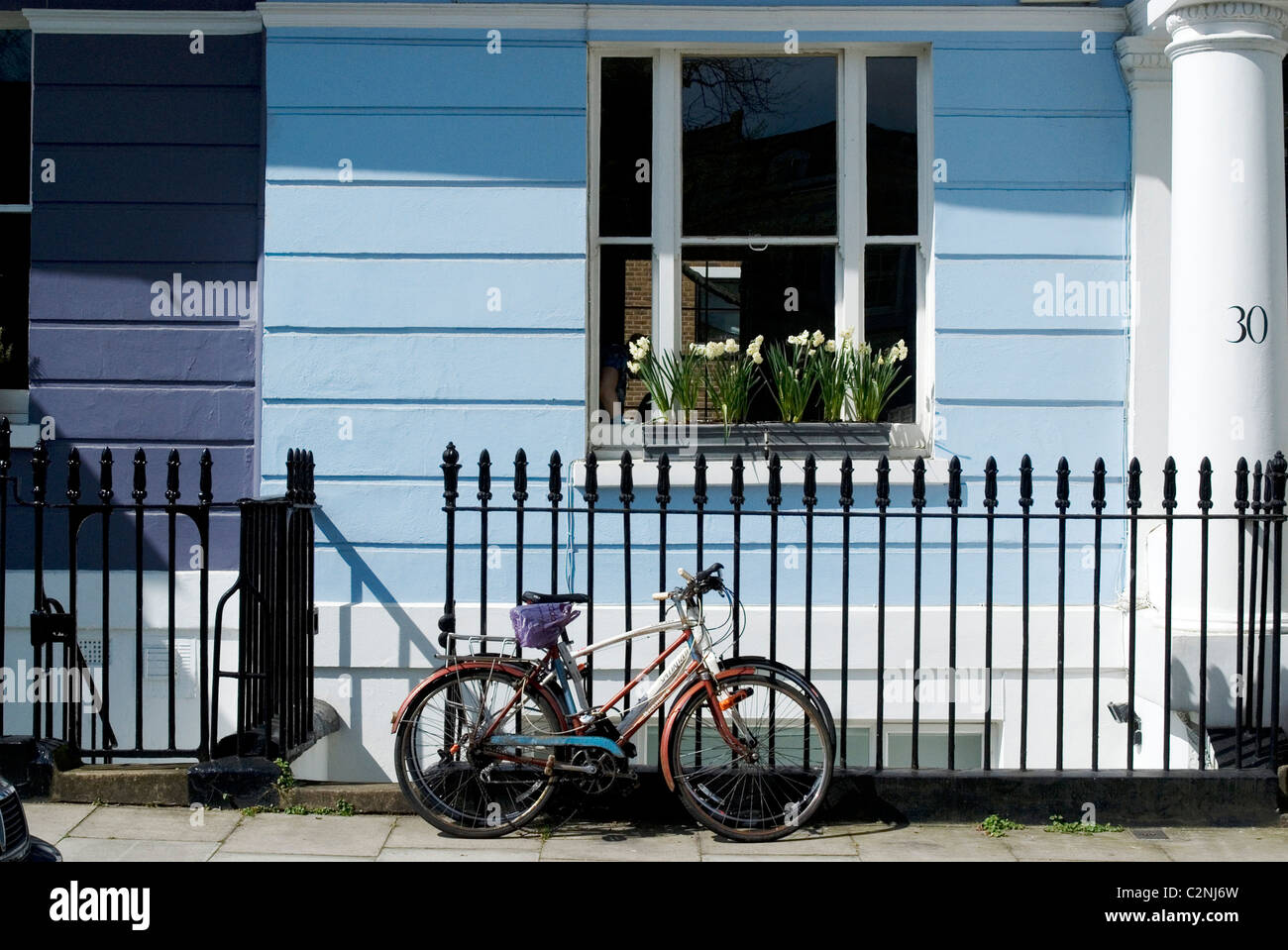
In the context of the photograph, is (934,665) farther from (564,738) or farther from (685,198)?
(685,198)

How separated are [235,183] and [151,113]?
573 mm

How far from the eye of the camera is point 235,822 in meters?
5.60

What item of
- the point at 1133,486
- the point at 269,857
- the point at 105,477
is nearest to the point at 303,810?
the point at 269,857

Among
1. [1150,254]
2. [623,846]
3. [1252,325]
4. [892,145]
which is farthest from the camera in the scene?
[892,145]

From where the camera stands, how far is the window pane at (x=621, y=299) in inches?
282

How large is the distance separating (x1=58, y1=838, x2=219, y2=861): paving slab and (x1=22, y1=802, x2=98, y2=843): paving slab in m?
0.12

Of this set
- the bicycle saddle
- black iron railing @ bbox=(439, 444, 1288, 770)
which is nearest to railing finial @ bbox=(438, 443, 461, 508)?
black iron railing @ bbox=(439, 444, 1288, 770)

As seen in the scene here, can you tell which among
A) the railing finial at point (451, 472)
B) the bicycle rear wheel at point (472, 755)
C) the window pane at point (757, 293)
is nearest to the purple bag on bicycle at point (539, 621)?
the bicycle rear wheel at point (472, 755)

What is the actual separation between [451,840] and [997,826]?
2237 mm

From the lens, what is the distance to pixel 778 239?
23.5 ft

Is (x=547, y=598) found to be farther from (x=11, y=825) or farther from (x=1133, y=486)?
(x=1133, y=486)

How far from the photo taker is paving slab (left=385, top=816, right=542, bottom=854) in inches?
211

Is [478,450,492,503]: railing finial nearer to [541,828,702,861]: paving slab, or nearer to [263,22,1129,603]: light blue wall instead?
[263,22,1129,603]: light blue wall
